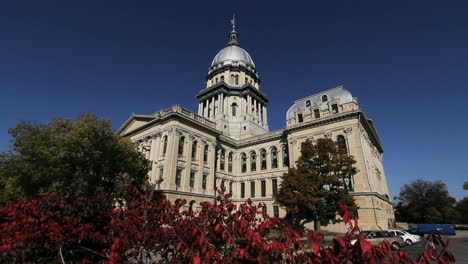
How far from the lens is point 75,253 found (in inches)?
266

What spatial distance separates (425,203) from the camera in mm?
57406

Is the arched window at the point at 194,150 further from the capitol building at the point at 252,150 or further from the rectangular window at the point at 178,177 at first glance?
the rectangular window at the point at 178,177

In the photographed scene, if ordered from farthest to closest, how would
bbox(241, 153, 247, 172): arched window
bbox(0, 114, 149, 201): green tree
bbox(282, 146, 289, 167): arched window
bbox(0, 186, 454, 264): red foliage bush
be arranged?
bbox(241, 153, 247, 172): arched window, bbox(282, 146, 289, 167): arched window, bbox(0, 114, 149, 201): green tree, bbox(0, 186, 454, 264): red foliage bush

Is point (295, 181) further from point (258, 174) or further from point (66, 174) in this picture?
point (66, 174)

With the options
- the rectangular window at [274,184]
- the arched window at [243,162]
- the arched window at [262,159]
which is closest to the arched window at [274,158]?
the arched window at [262,159]

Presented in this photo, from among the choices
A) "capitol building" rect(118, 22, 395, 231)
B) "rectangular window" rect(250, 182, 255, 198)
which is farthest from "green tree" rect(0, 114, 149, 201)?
"rectangular window" rect(250, 182, 255, 198)

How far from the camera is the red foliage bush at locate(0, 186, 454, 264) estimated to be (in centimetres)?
298

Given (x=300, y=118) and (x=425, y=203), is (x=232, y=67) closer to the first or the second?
(x=300, y=118)

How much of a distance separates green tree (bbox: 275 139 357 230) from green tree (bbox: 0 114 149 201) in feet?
50.8

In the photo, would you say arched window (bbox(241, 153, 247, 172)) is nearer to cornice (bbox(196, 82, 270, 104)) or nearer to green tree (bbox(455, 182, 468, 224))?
cornice (bbox(196, 82, 270, 104))

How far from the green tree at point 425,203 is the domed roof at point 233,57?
54.9 metres

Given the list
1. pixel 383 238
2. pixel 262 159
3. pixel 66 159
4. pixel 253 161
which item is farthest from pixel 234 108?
pixel 383 238

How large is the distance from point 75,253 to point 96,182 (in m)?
19.1

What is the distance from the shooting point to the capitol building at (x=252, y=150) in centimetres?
3152
